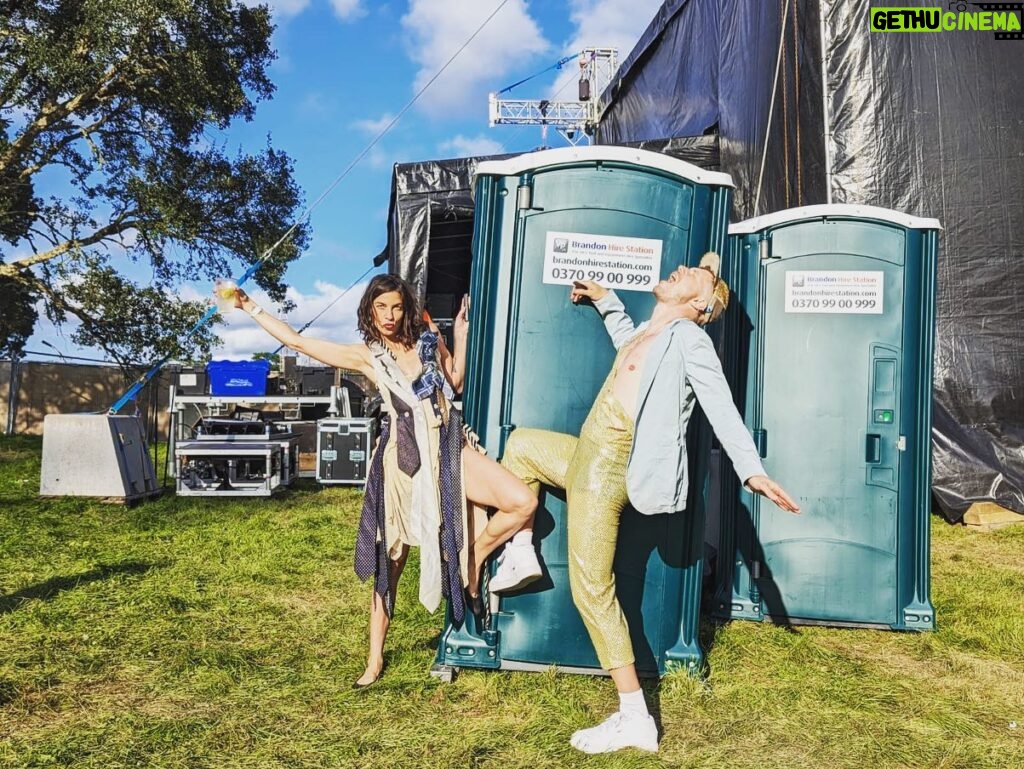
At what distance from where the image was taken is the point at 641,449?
102 inches

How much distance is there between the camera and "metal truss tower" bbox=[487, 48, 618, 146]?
793 inches

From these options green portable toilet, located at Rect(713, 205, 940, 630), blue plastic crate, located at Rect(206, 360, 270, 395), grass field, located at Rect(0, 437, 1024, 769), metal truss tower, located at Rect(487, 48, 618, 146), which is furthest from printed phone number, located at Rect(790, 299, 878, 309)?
metal truss tower, located at Rect(487, 48, 618, 146)

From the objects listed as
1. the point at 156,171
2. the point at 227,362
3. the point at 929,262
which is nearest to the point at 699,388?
the point at 929,262

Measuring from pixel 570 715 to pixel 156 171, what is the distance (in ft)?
40.4

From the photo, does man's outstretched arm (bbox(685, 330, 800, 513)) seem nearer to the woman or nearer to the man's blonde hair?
the man's blonde hair

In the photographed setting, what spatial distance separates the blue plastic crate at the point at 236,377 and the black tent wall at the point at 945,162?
626 centimetres

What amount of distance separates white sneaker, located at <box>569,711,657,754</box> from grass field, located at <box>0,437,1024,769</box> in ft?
0.16

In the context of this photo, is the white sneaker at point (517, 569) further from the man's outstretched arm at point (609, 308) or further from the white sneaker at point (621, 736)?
the man's outstretched arm at point (609, 308)

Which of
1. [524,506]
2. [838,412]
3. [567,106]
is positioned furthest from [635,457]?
[567,106]

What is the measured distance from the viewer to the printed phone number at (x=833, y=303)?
4.06m

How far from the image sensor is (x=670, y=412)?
257 cm

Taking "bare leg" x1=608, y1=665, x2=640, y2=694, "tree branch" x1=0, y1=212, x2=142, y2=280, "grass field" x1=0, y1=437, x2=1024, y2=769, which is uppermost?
"tree branch" x1=0, y1=212, x2=142, y2=280

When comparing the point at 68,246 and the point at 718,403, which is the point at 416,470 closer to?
the point at 718,403

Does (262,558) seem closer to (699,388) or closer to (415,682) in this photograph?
(415,682)
